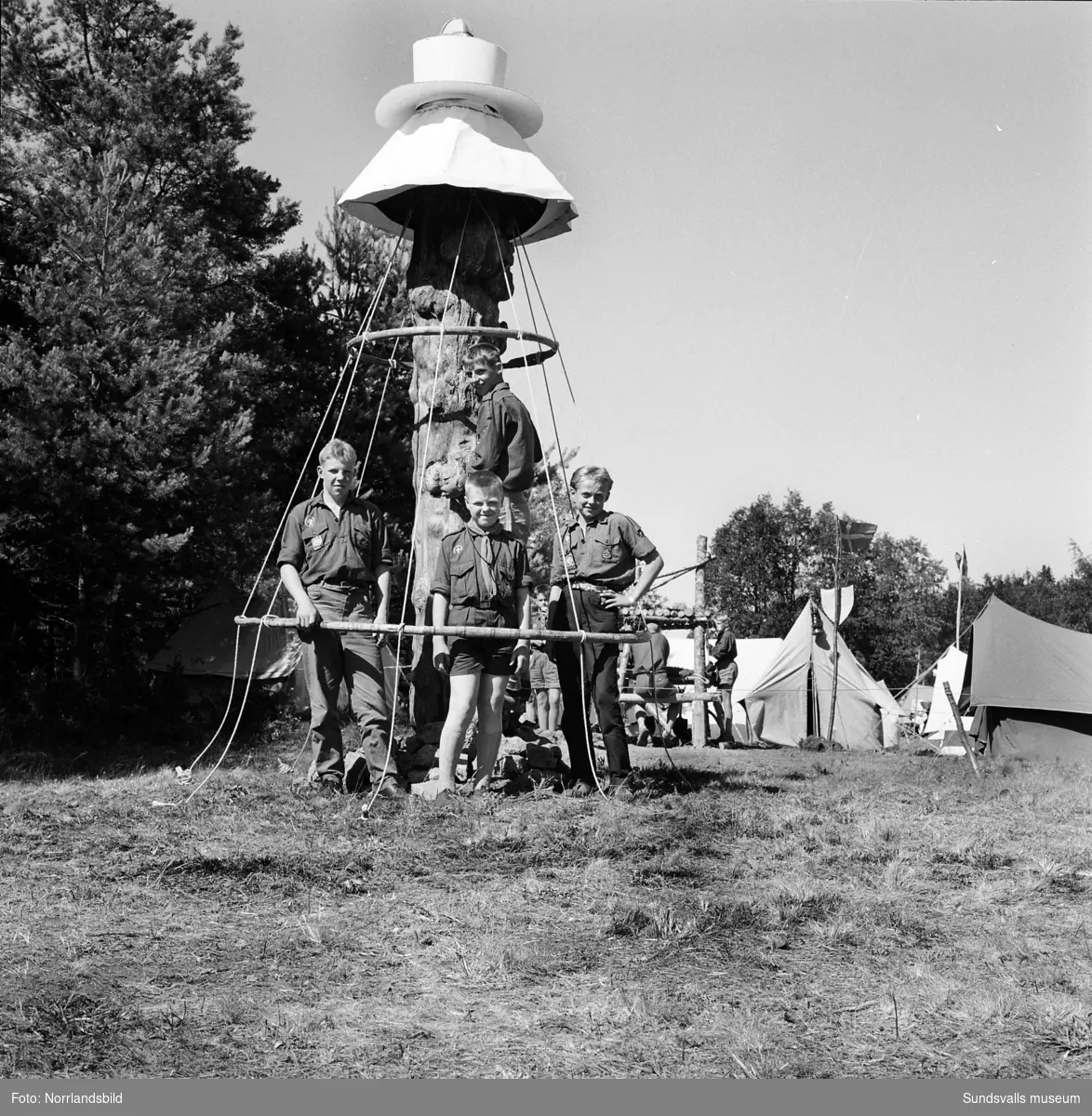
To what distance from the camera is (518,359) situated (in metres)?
7.39

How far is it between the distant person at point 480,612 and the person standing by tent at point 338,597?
1.12 feet

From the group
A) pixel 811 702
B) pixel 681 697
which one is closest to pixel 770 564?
pixel 811 702

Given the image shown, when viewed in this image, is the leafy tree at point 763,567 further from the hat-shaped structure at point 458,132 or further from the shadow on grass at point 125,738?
the hat-shaped structure at point 458,132

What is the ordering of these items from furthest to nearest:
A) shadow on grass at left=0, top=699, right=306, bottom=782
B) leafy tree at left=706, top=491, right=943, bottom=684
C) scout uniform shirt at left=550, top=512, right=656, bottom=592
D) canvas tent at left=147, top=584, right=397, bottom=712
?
1. leafy tree at left=706, top=491, right=943, bottom=684
2. canvas tent at left=147, top=584, right=397, bottom=712
3. shadow on grass at left=0, top=699, right=306, bottom=782
4. scout uniform shirt at left=550, top=512, right=656, bottom=592

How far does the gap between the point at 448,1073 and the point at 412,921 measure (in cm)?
119

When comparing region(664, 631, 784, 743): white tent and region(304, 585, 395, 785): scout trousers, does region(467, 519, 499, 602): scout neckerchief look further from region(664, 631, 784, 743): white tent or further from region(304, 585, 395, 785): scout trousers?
region(664, 631, 784, 743): white tent

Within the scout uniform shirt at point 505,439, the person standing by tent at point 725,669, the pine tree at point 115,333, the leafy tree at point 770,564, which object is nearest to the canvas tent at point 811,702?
the person standing by tent at point 725,669

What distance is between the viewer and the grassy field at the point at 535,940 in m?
2.80

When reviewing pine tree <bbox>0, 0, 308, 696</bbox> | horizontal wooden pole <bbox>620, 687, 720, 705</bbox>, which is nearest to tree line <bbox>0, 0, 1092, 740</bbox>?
pine tree <bbox>0, 0, 308, 696</bbox>

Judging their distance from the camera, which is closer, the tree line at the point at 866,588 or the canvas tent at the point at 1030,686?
the canvas tent at the point at 1030,686

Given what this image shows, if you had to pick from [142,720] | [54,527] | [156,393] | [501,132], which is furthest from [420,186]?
[142,720]

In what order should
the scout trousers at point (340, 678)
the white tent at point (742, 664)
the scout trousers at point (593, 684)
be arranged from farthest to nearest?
the white tent at point (742, 664) → the scout trousers at point (593, 684) → the scout trousers at point (340, 678)

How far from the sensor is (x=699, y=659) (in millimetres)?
13352

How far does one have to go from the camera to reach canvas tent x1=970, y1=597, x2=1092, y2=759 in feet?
40.2
